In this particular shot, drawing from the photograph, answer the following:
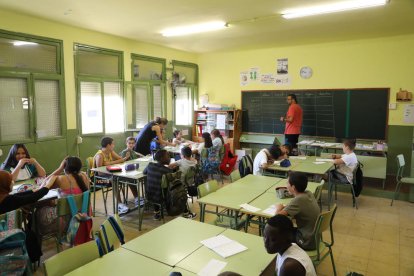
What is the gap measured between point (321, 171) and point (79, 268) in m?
3.83

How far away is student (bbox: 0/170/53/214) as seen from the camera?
2.93 m

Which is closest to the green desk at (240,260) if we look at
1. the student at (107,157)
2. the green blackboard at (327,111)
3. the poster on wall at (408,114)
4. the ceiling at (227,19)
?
the student at (107,157)

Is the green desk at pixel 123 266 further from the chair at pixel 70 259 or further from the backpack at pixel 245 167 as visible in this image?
the backpack at pixel 245 167

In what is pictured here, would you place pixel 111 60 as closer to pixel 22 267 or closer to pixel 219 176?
pixel 219 176

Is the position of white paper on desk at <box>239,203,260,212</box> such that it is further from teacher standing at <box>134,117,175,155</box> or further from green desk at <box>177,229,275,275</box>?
teacher standing at <box>134,117,175,155</box>

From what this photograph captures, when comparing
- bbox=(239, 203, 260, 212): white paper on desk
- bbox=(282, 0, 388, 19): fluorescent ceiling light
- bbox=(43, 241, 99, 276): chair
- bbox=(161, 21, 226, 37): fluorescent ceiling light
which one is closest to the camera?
bbox=(43, 241, 99, 276): chair

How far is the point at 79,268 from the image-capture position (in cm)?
201

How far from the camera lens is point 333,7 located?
4.63 meters

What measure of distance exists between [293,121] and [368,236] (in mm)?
3456

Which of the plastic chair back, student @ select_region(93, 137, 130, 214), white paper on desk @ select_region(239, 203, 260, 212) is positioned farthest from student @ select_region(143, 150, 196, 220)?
white paper on desk @ select_region(239, 203, 260, 212)

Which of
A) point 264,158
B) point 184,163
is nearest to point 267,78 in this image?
point 264,158

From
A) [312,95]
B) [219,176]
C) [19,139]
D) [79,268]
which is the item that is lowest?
[219,176]

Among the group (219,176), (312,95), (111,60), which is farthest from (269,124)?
(111,60)

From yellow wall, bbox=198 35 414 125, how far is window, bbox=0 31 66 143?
4567mm
